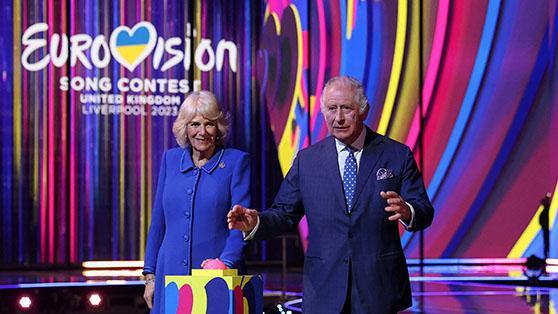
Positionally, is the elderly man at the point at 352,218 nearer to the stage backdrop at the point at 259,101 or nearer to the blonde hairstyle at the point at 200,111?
the blonde hairstyle at the point at 200,111

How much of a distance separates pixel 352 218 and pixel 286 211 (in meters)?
0.23

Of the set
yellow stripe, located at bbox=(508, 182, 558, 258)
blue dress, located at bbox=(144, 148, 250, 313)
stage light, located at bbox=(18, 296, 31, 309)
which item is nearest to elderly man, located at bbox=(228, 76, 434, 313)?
blue dress, located at bbox=(144, 148, 250, 313)

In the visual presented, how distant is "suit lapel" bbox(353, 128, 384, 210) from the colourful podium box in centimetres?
40

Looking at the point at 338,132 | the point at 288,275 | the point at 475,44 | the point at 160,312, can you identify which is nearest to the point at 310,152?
the point at 338,132

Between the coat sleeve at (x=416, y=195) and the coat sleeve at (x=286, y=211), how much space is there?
0.32 meters

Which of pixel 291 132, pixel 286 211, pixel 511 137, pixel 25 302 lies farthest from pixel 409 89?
pixel 286 211

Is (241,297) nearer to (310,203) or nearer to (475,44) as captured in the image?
(310,203)

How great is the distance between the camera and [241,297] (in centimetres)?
248

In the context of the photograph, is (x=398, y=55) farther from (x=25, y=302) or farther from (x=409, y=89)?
(x=25, y=302)

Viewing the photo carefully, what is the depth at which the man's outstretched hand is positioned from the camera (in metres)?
2.59

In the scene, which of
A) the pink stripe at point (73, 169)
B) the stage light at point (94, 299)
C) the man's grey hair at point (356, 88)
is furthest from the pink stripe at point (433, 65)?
the man's grey hair at point (356, 88)

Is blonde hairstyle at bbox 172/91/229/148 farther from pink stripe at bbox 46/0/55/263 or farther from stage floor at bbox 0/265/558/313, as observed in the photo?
pink stripe at bbox 46/0/55/263

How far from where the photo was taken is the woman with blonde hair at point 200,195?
3.00 m

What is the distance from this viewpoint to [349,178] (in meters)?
2.67
